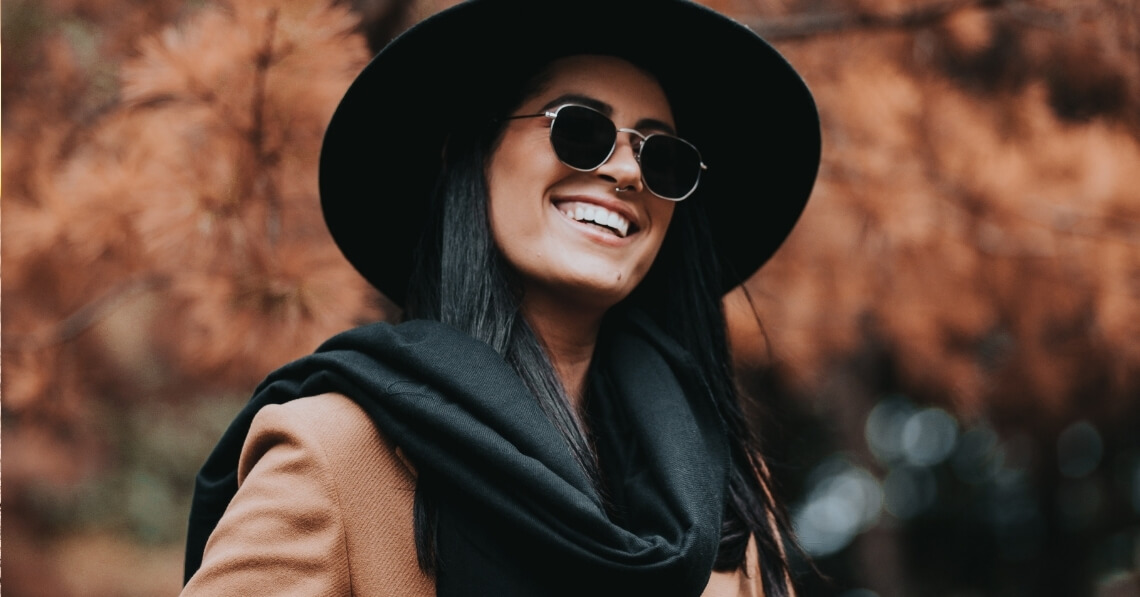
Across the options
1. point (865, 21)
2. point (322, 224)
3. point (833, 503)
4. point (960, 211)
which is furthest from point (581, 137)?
point (833, 503)

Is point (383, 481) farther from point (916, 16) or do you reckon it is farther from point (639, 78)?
point (916, 16)

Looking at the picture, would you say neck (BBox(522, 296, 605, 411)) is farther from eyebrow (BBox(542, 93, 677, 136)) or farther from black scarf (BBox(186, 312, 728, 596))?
eyebrow (BBox(542, 93, 677, 136))

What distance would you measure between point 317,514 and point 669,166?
828mm

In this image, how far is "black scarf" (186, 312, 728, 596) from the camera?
1361mm

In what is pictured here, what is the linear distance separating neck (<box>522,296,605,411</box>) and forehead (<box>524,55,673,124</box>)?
13.5 inches

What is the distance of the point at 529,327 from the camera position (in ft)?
5.62

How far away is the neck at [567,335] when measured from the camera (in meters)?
1.75

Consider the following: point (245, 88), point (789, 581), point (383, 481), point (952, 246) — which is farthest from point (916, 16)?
point (383, 481)

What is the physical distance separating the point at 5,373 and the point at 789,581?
1645mm

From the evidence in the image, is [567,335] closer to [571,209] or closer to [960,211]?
[571,209]

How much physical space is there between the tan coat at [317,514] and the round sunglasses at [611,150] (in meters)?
0.54

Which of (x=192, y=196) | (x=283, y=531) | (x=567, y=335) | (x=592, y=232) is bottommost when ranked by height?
(x=283, y=531)

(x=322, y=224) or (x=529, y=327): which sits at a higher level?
(x=322, y=224)

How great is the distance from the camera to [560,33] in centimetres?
175
